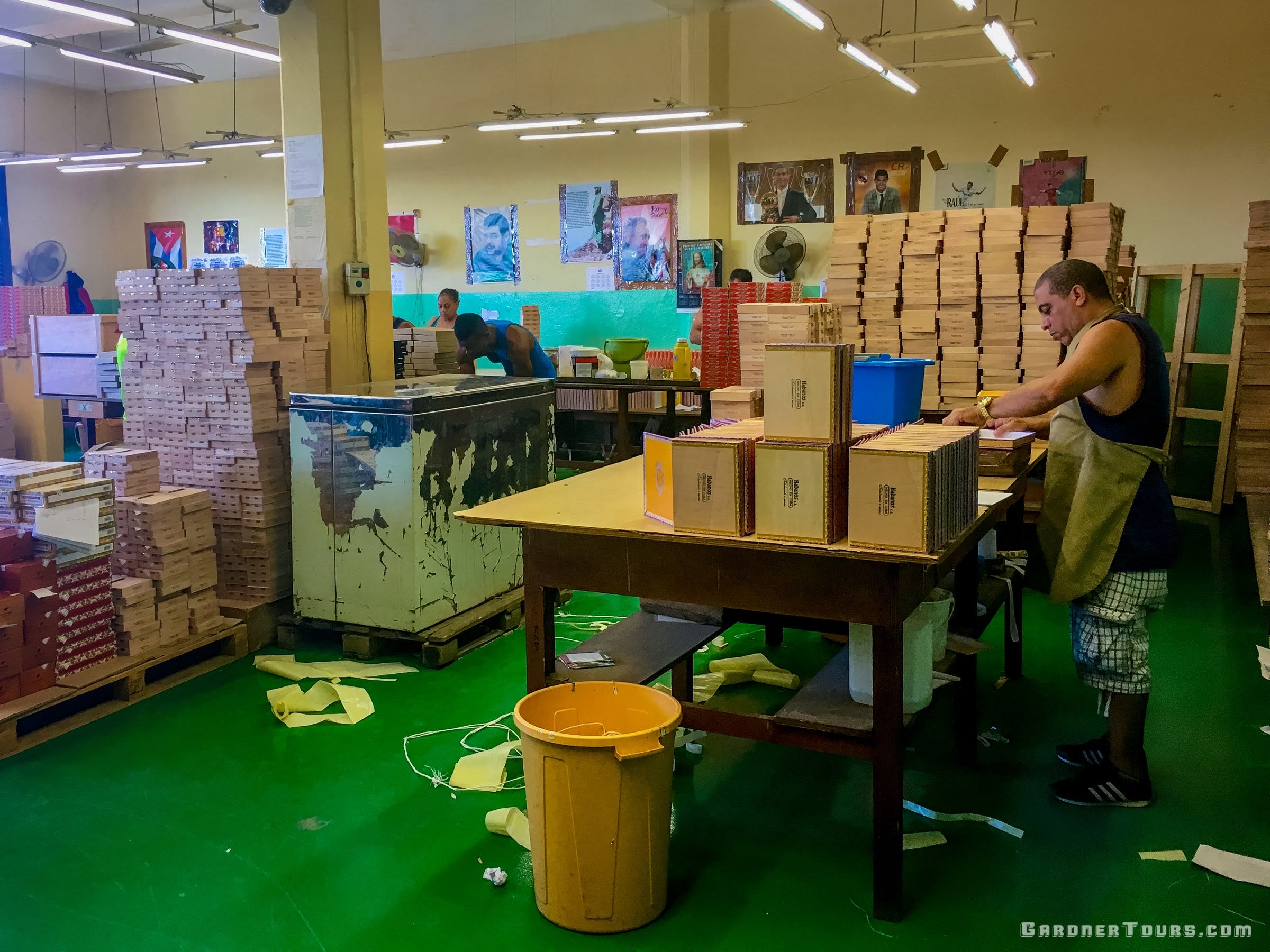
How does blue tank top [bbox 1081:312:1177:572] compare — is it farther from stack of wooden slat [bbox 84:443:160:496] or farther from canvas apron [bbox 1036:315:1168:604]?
stack of wooden slat [bbox 84:443:160:496]

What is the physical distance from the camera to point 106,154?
1179 centimetres

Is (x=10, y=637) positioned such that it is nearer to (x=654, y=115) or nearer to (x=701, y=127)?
(x=654, y=115)

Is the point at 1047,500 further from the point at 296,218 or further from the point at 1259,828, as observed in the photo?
the point at 296,218

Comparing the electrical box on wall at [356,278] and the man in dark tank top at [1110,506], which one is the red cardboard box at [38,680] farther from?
the man in dark tank top at [1110,506]

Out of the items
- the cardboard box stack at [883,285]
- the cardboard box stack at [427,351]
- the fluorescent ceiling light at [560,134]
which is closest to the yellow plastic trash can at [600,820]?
the cardboard box stack at [427,351]

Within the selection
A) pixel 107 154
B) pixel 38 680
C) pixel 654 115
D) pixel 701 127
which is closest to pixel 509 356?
pixel 654 115

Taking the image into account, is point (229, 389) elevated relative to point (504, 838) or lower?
elevated

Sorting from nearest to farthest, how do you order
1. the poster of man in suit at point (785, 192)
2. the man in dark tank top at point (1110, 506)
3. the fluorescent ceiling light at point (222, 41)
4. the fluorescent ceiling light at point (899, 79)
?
the man in dark tank top at point (1110, 506), the fluorescent ceiling light at point (222, 41), the fluorescent ceiling light at point (899, 79), the poster of man in suit at point (785, 192)

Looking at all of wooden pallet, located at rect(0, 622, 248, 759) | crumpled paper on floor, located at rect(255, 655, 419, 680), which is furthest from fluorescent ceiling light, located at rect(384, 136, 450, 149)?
crumpled paper on floor, located at rect(255, 655, 419, 680)

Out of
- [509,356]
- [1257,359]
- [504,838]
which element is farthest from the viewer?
[509,356]

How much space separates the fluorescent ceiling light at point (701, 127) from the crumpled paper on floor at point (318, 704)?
7.06m

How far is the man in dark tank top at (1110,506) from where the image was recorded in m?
3.35

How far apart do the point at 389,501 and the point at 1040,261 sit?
442 centimetres

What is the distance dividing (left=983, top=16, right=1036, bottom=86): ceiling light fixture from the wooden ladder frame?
204 centimetres
